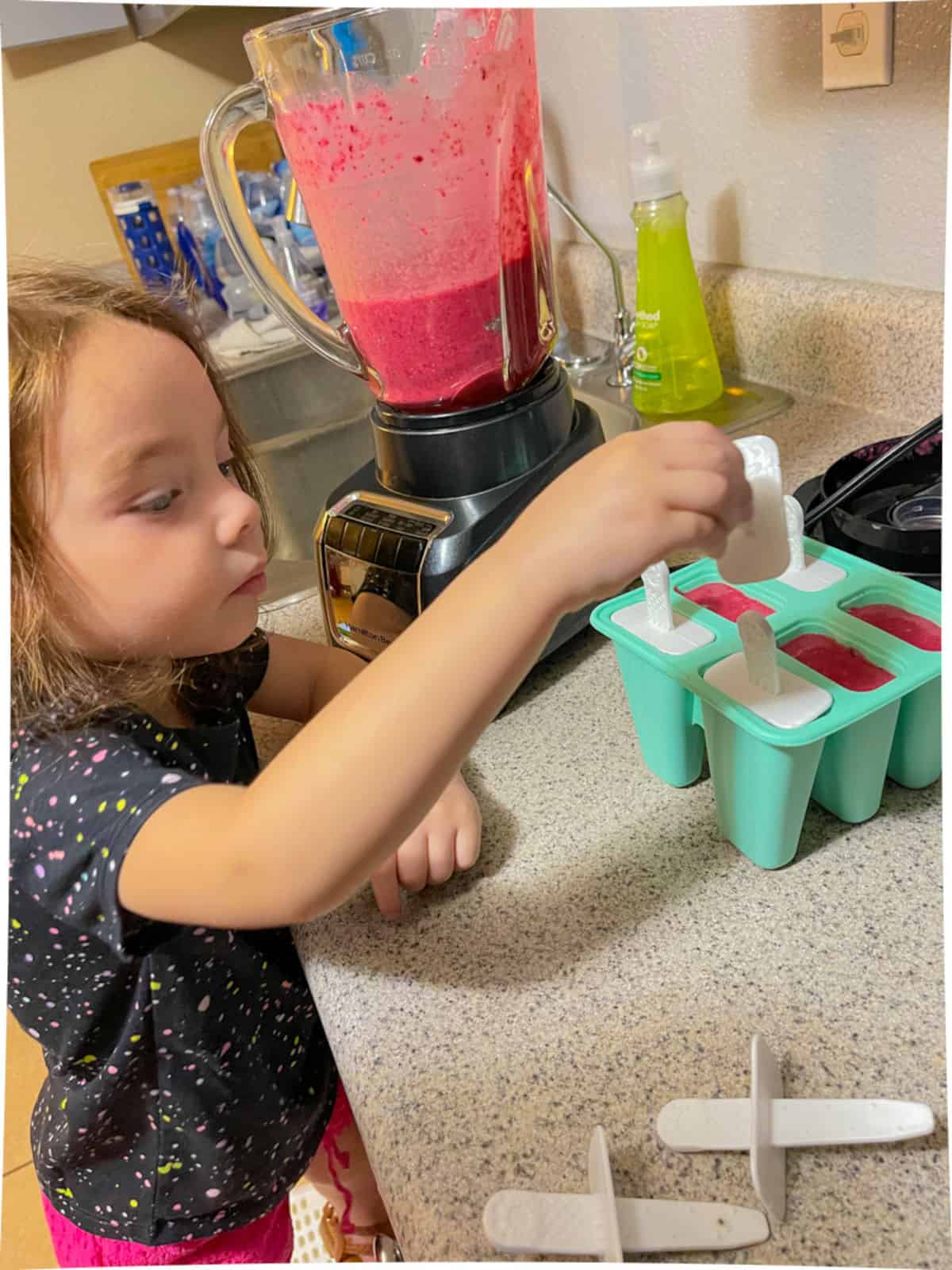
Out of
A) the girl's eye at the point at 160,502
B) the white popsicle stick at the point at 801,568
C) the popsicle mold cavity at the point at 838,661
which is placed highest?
the girl's eye at the point at 160,502

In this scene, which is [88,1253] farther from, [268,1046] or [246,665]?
[246,665]

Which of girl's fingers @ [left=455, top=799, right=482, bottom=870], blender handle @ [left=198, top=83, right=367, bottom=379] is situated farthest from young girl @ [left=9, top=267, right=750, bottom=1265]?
blender handle @ [left=198, top=83, right=367, bottom=379]

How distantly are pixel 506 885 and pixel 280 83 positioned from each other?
0.43 meters

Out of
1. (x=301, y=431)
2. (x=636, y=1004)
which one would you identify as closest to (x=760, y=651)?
(x=636, y=1004)

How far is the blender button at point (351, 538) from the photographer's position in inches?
21.2

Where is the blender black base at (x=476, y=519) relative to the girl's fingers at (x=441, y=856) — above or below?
above

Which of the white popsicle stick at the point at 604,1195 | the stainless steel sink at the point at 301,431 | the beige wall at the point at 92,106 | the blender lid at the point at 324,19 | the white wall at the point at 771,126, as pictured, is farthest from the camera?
the beige wall at the point at 92,106

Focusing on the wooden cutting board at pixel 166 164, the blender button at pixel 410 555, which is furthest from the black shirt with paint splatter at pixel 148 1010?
the wooden cutting board at pixel 166 164

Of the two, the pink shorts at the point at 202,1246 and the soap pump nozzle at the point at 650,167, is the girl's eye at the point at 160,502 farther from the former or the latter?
the soap pump nozzle at the point at 650,167

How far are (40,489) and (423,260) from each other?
0.26 metres

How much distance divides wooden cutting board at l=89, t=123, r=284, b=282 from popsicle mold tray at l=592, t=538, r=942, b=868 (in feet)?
3.41

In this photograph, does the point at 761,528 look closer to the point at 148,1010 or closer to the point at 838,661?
the point at 838,661

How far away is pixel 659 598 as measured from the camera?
1.41 feet

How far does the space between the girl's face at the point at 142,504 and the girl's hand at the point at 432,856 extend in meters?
0.12
